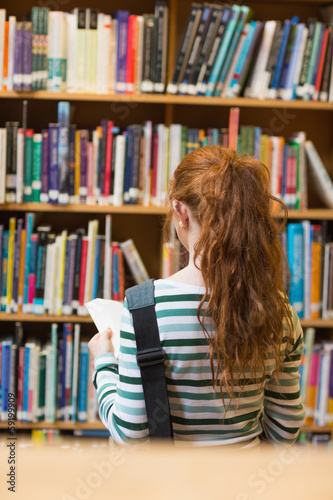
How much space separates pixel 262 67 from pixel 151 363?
148 cm

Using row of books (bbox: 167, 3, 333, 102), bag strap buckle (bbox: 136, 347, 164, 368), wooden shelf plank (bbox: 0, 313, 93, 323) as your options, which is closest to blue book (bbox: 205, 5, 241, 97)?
row of books (bbox: 167, 3, 333, 102)

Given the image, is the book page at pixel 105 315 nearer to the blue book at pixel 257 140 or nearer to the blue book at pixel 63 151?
the blue book at pixel 63 151

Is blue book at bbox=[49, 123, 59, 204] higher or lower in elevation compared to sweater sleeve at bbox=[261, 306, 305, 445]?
higher

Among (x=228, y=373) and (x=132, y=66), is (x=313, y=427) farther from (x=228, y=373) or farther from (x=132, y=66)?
(x=132, y=66)

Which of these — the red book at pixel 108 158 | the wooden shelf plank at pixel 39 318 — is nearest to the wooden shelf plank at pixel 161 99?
the red book at pixel 108 158

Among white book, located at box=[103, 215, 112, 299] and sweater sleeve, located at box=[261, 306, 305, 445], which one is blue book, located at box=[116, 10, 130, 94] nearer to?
white book, located at box=[103, 215, 112, 299]

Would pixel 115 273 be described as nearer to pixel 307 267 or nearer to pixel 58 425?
pixel 58 425

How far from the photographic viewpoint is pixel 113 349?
3.84 ft

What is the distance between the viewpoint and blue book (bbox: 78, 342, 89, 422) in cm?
211

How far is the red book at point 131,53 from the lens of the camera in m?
1.97

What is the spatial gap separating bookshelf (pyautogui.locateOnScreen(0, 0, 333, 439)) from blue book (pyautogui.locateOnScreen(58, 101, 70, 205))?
6cm

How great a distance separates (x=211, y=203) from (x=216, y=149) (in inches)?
5.7

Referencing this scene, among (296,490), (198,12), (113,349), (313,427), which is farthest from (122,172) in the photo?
(296,490)

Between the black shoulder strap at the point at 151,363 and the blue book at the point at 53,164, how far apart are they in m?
1.16
